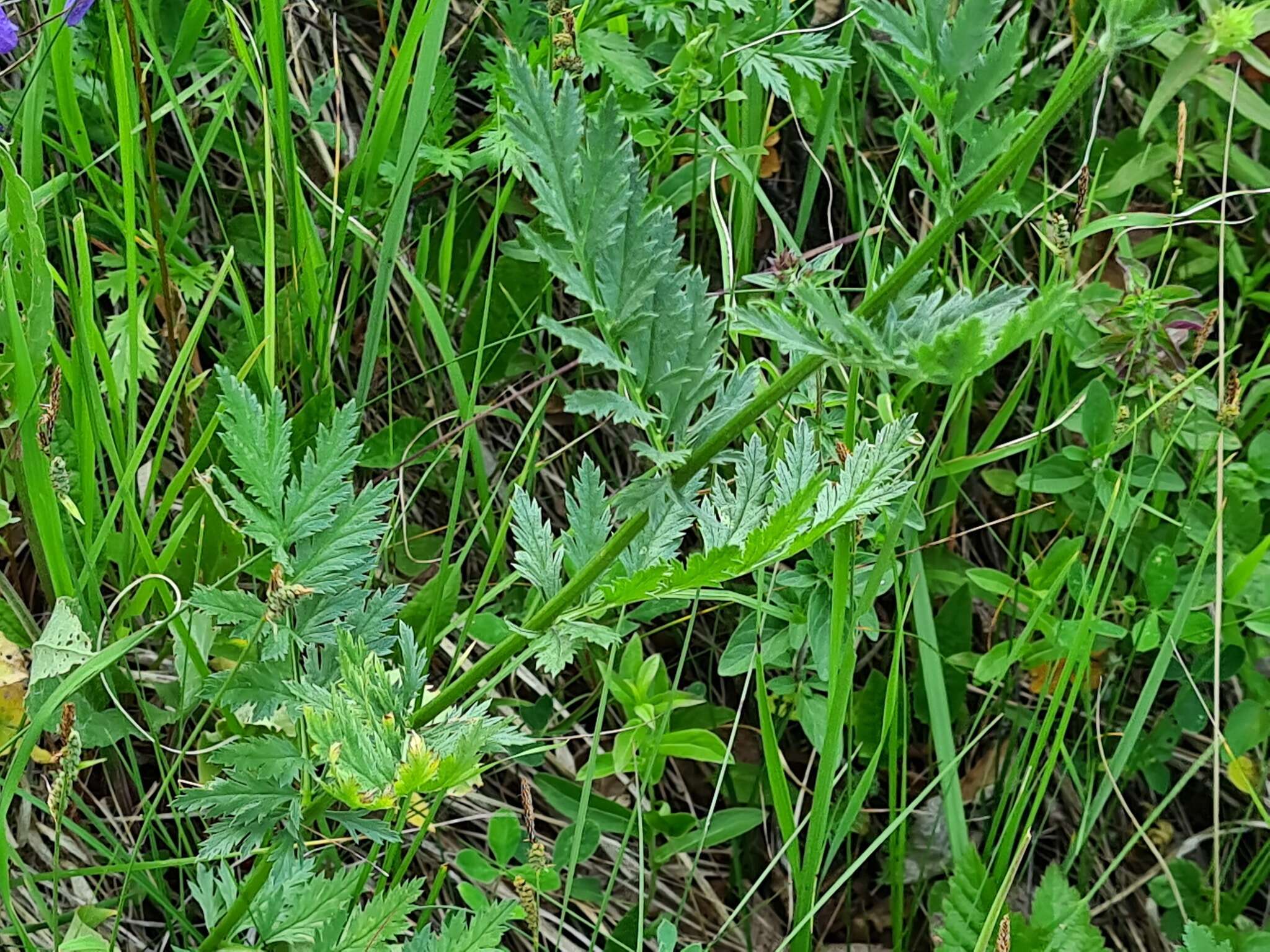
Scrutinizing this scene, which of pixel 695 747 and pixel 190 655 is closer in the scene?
pixel 190 655

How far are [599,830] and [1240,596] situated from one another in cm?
86

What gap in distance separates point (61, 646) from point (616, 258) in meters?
0.64

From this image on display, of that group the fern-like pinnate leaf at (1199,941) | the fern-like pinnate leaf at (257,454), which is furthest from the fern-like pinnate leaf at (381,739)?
the fern-like pinnate leaf at (1199,941)

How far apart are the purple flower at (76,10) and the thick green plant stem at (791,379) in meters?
0.74

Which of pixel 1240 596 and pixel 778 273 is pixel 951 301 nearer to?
pixel 778 273

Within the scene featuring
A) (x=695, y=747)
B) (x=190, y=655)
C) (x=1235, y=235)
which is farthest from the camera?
(x=1235, y=235)

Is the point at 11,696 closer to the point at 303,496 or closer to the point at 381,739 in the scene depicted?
the point at 303,496

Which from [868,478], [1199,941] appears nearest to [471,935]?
[868,478]

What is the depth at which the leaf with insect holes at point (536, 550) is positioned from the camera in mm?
876

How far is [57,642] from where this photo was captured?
106 cm

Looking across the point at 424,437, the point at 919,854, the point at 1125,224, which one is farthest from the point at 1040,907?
the point at 424,437

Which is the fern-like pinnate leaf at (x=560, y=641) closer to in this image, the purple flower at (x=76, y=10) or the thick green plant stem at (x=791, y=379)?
the thick green plant stem at (x=791, y=379)

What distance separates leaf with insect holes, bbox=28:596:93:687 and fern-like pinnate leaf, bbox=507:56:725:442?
0.55 meters

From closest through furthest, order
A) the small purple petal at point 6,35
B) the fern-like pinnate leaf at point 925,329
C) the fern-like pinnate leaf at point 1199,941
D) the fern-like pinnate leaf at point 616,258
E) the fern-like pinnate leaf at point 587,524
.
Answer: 1. the fern-like pinnate leaf at point 925,329
2. the fern-like pinnate leaf at point 616,258
3. the fern-like pinnate leaf at point 587,524
4. the small purple petal at point 6,35
5. the fern-like pinnate leaf at point 1199,941
